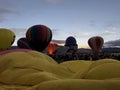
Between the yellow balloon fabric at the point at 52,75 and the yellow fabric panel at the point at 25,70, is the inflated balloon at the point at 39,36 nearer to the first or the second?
the yellow balloon fabric at the point at 52,75

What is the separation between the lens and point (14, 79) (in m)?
2.48

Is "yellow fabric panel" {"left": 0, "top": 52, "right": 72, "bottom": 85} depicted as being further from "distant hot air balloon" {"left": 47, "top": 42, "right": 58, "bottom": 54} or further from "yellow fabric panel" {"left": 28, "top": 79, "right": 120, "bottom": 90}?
"distant hot air balloon" {"left": 47, "top": 42, "right": 58, "bottom": 54}

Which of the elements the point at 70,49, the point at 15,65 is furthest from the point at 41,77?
the point at 70,49

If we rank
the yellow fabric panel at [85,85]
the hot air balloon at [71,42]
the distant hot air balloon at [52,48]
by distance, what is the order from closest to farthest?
1. the yellow fabric panel at [85,85]
2. the distant hot air balloon at [52,48]
3. the hot air balloon at [71,42]

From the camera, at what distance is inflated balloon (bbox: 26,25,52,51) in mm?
20344

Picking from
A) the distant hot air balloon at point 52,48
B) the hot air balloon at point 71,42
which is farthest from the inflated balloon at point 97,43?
the hot air balloon at point 71,42

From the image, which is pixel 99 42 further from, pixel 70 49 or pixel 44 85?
pixel 44 85

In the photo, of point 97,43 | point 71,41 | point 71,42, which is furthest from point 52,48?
point 97,43

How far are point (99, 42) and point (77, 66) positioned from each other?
29.5m

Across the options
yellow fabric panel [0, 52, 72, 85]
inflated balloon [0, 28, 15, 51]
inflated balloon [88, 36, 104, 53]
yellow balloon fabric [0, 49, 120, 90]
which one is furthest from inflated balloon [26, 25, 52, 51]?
yellow fabric panel [0, 52, 72, 85]

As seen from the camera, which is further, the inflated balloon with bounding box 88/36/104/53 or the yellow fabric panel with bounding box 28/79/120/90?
the inflated balloon with bounding box 88/36/104/53

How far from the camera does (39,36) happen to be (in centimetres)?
2028

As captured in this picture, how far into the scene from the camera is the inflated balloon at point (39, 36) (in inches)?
801

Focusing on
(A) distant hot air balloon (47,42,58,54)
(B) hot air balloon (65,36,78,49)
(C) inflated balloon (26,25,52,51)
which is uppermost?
(C) inflated balloon (26,25,52,51)
